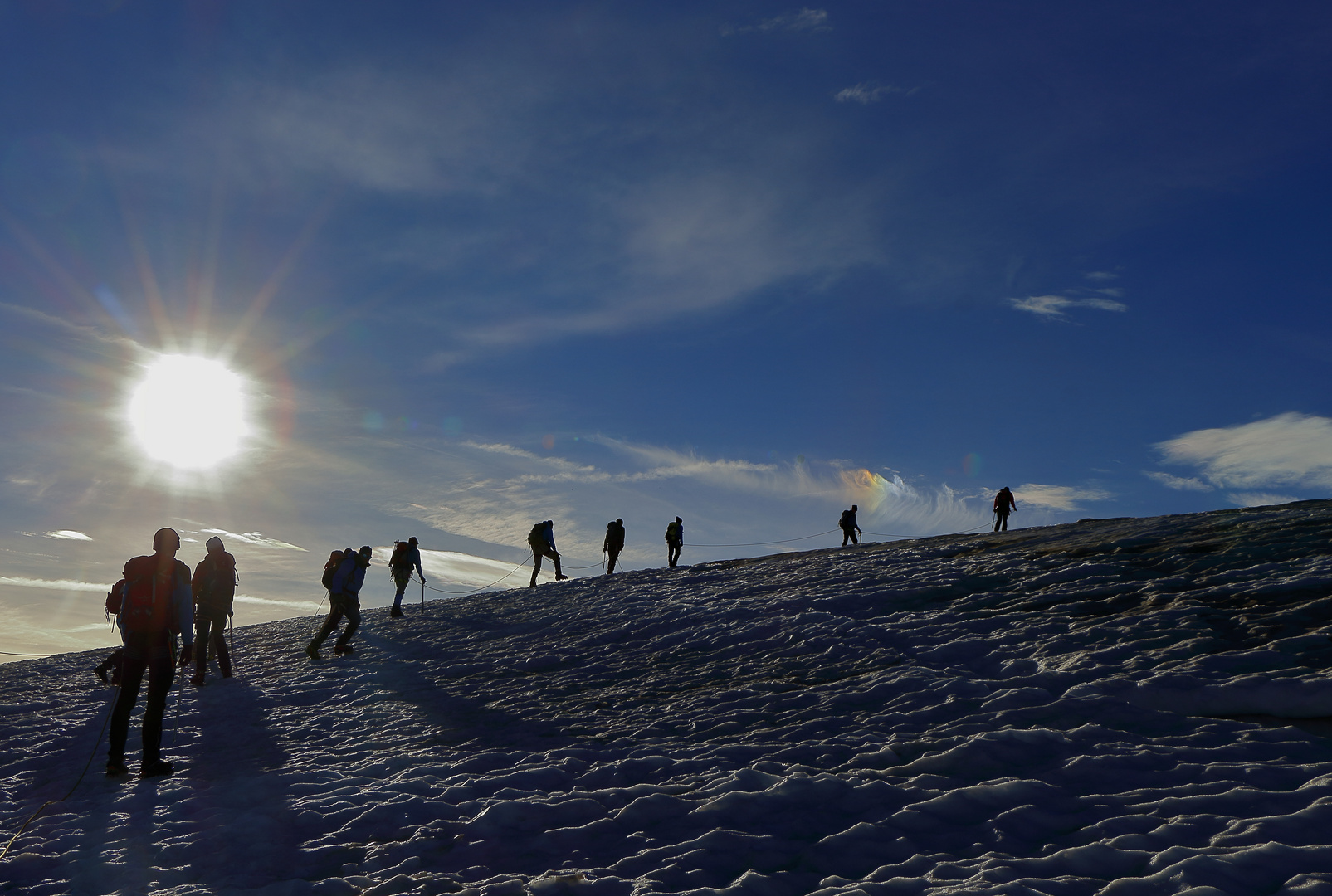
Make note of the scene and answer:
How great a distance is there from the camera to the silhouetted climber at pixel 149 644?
27.8ft

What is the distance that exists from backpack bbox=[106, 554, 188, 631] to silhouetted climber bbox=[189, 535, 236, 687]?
639cm

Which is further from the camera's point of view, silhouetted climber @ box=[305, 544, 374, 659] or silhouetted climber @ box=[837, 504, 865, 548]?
silhouetted climber @ box=[837, 504, 865, 548]

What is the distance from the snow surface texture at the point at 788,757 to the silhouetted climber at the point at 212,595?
947mm

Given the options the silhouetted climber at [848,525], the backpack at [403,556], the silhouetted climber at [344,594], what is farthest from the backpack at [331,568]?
the silhouetted climber at [848,525]

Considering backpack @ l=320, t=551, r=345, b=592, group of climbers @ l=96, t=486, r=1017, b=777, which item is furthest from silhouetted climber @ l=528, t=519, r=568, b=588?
backpack @ l=320, t=551, r=345, b=592

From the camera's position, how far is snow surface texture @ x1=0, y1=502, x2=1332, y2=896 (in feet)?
18.3

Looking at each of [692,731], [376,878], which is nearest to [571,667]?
[692,731]

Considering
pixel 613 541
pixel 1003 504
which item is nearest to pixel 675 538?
pixel 613 541

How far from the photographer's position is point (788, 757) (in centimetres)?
799

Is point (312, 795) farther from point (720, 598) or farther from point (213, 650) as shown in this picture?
point (720, 598)

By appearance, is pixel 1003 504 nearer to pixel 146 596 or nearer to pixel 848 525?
pixel 848 525

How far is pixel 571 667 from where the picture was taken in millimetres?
13773

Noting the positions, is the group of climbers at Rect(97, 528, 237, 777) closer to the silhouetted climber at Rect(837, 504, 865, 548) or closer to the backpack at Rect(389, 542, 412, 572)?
the backpack at Rect(389, 542, 412, 572)

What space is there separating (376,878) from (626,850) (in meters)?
1.83
